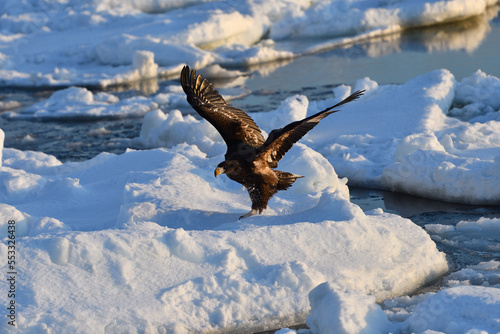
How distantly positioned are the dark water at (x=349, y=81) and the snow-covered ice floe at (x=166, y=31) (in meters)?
0.54

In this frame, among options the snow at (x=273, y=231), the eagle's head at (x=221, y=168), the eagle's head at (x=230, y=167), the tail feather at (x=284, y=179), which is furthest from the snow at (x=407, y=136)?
the eagle's head at (x=221, y=168)

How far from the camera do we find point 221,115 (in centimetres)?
661

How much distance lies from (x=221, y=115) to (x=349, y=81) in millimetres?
9418

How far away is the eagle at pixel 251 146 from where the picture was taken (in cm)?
611

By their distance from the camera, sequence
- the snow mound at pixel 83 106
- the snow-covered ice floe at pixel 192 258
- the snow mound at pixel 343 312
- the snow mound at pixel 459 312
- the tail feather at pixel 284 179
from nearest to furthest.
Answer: the snow mound at pixel 459 312 < the snow mound at pixel 343 312 < the snow-covered ice floe at pixel 192 258 < the tail feather at pixel 284 179 < the snow mound at pixel 83 106

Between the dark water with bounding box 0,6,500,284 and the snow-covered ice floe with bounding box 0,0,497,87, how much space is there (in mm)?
542

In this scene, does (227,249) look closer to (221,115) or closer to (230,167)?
(230,167)

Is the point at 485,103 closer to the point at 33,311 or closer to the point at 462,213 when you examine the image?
the point at 462,213

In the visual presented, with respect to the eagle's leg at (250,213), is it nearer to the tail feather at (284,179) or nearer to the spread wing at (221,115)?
the tail feather at (284,179)

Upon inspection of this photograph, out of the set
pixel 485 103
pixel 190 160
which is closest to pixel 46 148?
pixel 190 160

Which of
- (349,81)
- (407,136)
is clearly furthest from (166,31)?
(407,136)

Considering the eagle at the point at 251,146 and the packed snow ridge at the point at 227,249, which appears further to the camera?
the eagle at the point at 251,146

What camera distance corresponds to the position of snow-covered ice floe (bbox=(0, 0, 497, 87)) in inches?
717

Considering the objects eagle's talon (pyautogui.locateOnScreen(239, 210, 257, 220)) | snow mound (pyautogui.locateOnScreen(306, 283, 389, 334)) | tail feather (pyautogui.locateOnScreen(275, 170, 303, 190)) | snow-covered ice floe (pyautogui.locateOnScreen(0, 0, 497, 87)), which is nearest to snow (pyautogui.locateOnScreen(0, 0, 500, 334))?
snow mound (pyautogui.locateOnScreen(306, 283, 389, 334))
